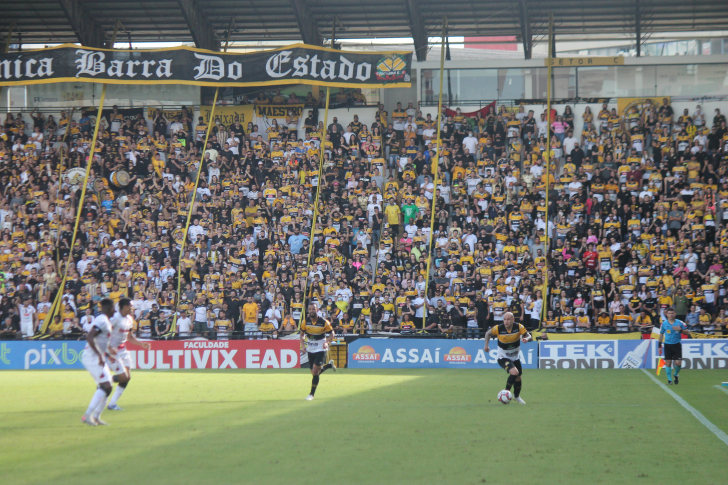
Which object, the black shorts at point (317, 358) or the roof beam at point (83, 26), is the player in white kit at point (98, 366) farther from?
the roof beam at point (83, 26)

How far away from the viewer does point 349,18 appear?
35.8 m

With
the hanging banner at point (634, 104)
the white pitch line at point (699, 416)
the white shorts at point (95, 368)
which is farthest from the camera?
the hanging banner at point (634, 104)

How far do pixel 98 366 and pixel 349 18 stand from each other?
2686 cm

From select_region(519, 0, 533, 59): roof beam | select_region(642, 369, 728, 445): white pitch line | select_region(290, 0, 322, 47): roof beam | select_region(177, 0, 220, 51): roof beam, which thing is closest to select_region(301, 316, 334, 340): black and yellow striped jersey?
select_region(642, 369, 728, 445): white pitch line

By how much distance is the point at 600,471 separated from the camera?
9172 millimetres

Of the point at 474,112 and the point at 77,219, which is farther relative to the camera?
the point at 474,112

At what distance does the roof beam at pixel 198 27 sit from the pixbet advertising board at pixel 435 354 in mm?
17699

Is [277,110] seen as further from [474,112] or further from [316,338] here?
[316,338]

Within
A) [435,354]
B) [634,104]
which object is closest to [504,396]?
[435,354]

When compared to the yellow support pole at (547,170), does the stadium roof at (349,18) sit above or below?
above

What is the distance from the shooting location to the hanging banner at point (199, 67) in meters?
32.4

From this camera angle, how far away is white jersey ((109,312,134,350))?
516 inches

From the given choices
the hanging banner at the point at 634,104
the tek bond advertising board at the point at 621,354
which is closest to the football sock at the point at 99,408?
the tek bond advertising board at the point at 621,354

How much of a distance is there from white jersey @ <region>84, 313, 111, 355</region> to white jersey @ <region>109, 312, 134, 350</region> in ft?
0.71
